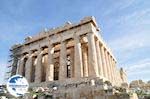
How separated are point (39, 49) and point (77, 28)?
8608 mm

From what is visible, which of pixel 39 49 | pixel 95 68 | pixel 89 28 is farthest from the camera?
pixel 39 49

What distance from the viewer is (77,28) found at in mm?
34219

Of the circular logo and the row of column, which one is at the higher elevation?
the row of column

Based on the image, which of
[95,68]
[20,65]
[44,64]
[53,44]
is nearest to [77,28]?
[53,44]

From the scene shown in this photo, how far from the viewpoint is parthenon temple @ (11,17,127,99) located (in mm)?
31703

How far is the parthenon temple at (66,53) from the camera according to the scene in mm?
31703

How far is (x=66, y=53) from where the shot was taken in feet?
116

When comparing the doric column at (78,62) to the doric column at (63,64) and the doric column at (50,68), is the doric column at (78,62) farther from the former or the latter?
the doric column at (50,68)

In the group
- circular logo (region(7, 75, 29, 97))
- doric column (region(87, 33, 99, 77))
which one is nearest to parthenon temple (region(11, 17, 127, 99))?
doric column (region(87, 33, 99, 77))

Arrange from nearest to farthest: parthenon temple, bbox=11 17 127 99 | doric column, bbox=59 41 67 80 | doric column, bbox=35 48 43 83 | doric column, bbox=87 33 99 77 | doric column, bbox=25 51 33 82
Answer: doric column, bbox=87 33 99 77 < parthenon temple, bbox=11 17 127 99 < doric column, bbox=59 41 67 80 < doric column, bbox=35 48 43 83 < doric column, bbox=25 51 33 82

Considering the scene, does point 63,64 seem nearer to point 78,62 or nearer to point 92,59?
point 78,62

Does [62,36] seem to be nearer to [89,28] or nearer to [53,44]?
[53,44]

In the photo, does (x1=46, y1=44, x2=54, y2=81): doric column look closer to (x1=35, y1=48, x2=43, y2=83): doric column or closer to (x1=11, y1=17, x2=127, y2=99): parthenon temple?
Result: (x1=11, y1=17, x2=127, y2=99): parthenon temple

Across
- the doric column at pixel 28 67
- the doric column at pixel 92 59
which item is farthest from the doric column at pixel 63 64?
the doric column at pixel 28 67
